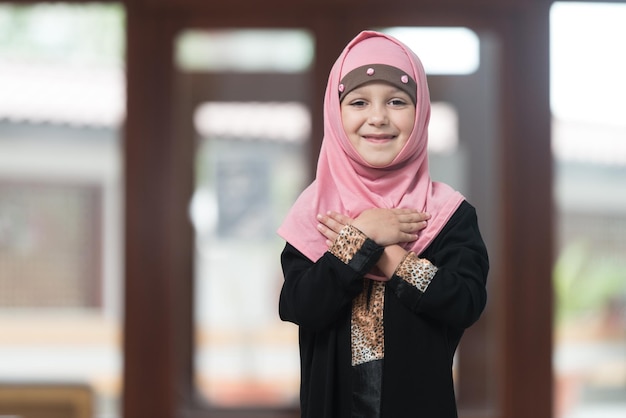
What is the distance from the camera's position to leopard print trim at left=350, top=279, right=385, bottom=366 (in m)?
1.19

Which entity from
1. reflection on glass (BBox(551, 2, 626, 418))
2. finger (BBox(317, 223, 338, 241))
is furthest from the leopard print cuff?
reflection on glass (BBox(551, 2, 626, 418))

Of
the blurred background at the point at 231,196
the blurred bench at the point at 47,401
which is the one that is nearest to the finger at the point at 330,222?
the blurred background at the point at 231,196

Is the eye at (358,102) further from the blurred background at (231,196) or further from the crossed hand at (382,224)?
the blurred background at (231,196)

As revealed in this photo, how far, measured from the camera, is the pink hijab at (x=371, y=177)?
1.20 m

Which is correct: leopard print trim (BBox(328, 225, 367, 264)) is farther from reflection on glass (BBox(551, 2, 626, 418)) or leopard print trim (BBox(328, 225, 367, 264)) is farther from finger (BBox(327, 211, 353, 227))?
reflection on glass (BBox(551, 2, 626, 418))

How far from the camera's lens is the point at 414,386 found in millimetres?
1169

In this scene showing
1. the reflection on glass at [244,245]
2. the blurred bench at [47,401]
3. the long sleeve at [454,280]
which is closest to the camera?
the long sleeve at [454,280]

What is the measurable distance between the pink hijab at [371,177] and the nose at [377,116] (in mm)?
45

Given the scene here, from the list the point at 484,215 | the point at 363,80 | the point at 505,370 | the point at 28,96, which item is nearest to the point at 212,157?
the point at 28,96

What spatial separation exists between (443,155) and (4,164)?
72.8 inches

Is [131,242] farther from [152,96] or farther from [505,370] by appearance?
[505,370]

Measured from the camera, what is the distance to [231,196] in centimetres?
346

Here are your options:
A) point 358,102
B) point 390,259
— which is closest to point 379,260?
point 390,259

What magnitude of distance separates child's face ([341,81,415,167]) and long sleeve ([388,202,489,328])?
14 cm
